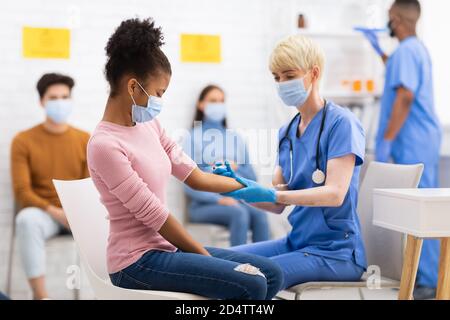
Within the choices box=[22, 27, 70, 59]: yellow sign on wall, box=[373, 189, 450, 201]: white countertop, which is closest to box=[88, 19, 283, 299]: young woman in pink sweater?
box=[373, 189, 450, 201]: white countertop

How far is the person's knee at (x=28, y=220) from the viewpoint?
8.76 ft

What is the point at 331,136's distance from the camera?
5.59 ft

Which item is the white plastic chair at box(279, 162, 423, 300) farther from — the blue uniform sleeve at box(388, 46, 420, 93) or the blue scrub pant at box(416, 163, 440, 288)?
the blue uniform sleeve at box(388, 46, 420, 93)

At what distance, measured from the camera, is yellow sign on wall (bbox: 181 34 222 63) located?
2.73 m

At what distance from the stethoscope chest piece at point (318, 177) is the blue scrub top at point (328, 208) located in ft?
0.04

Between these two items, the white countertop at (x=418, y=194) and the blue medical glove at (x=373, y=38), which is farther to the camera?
the blue medical glove at (x=373, y=38)

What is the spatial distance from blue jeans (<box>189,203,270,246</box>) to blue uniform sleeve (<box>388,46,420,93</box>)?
822 mm

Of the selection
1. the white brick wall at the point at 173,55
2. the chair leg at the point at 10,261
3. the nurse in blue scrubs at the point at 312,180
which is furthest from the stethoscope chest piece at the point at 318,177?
the chair leg at the point at 10,261

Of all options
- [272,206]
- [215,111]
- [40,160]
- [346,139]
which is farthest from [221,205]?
[346,139]

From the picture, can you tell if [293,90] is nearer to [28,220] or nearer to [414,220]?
[414,220]

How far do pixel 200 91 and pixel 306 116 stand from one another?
4.51ft

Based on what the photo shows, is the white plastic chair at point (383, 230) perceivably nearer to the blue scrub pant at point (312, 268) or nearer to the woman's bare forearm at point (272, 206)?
the blue scrub pant at point (312, 268)

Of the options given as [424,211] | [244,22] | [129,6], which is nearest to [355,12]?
[244,22]

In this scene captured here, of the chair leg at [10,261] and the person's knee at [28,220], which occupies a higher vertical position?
the person's knee at [28,220]
